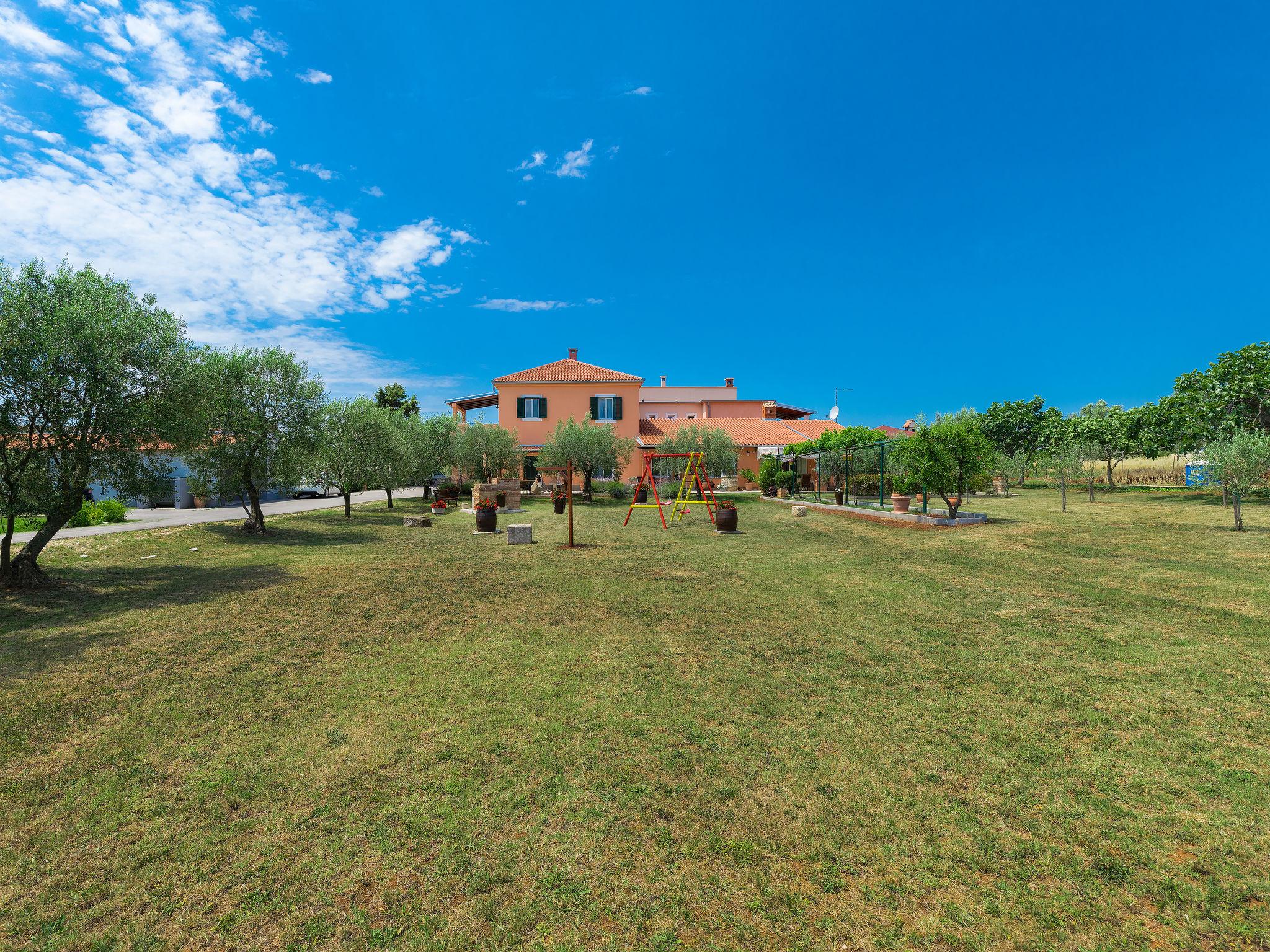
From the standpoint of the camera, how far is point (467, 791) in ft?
11.3

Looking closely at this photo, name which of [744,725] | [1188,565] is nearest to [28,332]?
[744,725]

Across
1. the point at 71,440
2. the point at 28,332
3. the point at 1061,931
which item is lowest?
the point at 1061,931

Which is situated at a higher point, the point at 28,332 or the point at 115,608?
the point at 28,332

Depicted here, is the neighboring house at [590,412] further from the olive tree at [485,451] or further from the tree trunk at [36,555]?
the tree trunk at [36,555]

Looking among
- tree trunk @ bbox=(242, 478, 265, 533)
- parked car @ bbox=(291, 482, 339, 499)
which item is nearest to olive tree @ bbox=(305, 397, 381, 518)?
tree trunk @ bbox=(242, 478, 265, 533)

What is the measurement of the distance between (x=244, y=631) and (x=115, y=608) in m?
3.01

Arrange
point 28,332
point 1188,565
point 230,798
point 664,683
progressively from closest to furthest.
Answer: point 230,798 → point 664,683 → point 28,332 → point 1188,565

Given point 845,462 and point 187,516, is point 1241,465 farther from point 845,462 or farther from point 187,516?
point 187,516

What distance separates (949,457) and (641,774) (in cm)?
1781

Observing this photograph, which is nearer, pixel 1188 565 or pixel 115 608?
pixel 115 608

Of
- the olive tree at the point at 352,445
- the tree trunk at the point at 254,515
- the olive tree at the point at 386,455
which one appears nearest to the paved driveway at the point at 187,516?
the tree trunk at the point at 254,515

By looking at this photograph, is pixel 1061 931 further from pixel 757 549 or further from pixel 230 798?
pixel 757 549

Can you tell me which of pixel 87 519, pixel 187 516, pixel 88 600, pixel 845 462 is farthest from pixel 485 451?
pixel 88 600

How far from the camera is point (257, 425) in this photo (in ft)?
55.6
